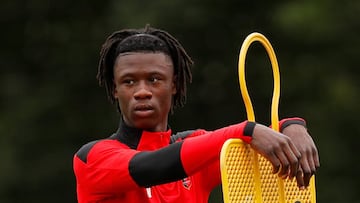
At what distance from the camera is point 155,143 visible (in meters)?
6.16

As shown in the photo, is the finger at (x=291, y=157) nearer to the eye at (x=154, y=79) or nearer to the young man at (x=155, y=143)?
the young man at (x=155, y=143)

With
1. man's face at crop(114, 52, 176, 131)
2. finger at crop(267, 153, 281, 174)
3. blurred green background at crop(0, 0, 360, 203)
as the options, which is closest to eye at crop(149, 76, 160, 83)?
man's face at crop(114, 52, 176, 131)

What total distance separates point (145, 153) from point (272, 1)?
9861mm

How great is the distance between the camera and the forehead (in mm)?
6047

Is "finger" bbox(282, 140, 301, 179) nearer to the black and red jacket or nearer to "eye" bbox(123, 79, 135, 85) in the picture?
the black and red jacket

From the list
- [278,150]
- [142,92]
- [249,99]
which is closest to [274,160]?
[278,150]

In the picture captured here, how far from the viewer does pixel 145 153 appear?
5711 mm

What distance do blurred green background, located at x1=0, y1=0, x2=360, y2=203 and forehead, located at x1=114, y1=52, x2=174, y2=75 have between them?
8.12 m

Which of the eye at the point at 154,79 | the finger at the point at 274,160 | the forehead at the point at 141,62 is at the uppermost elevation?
the forehead at the point at 141,62

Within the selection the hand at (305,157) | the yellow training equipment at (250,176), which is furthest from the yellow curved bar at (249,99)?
the hand at (305,157)

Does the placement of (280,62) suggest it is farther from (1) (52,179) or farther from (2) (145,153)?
(2) (145,153)

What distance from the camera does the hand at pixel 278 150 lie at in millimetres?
5426

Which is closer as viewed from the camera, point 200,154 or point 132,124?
point 200,154

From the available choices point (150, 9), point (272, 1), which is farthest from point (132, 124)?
point (272, 1)
